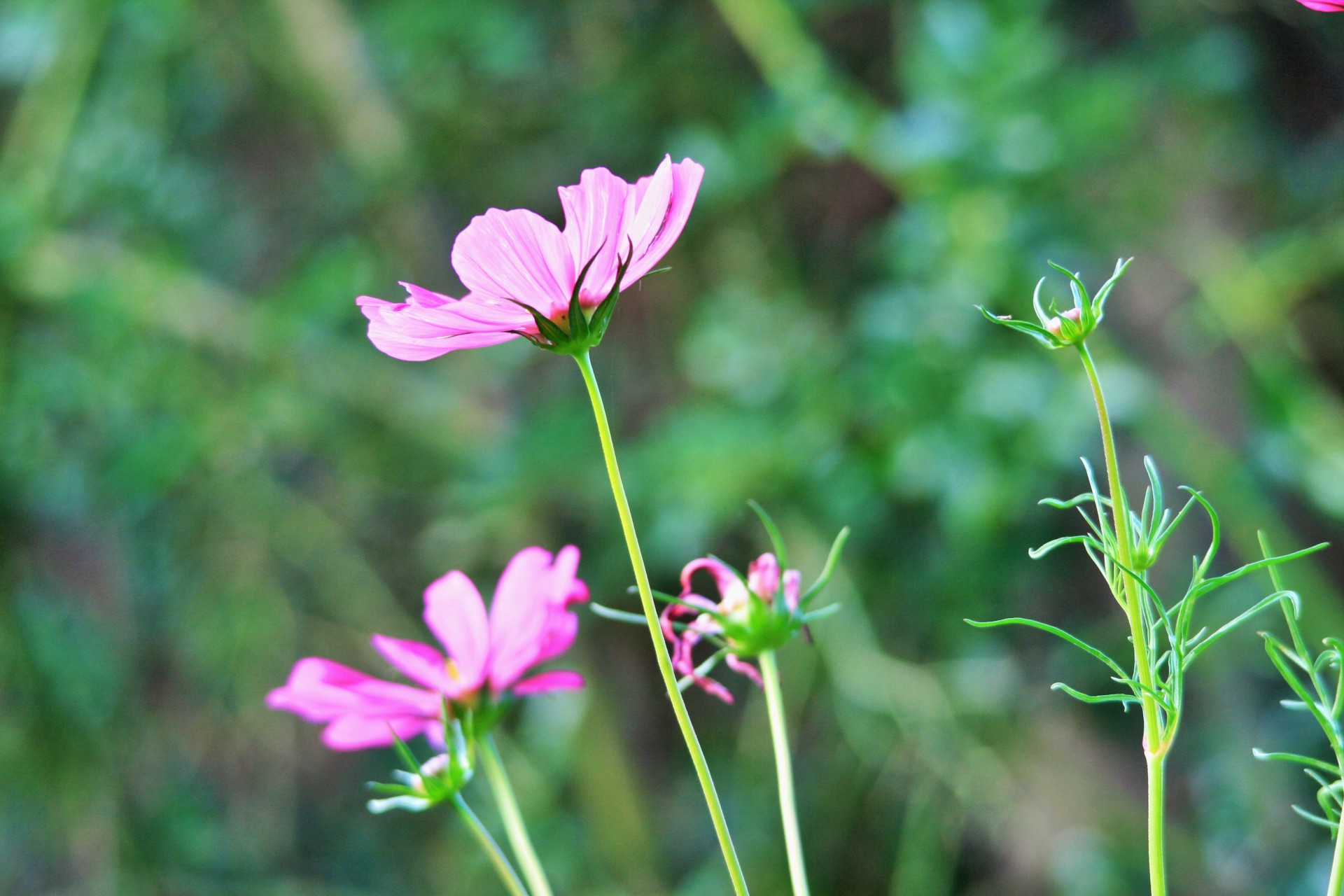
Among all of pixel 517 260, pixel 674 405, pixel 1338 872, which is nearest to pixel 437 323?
pixel 517 260

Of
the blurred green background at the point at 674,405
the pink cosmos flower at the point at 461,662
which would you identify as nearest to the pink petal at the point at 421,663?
the pink cosmos flower at the point at 461,662

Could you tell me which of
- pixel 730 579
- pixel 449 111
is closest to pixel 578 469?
pixel 449 111

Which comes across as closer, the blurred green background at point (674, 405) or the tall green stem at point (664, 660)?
the tall green stem at point (664, 660)

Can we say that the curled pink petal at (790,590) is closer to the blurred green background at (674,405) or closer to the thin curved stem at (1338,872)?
the thin curved stem at (1338,872)

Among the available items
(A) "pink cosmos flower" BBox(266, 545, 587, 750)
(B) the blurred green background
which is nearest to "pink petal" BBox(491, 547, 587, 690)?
(A) "pink cosmos flower" BBox(266, 545, 587, 750)

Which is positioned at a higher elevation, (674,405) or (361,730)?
(361,730)

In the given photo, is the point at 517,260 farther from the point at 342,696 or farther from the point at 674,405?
the point at 674,405

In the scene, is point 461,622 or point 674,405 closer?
point 461,622

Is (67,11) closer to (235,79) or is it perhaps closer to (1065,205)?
(235,79)
